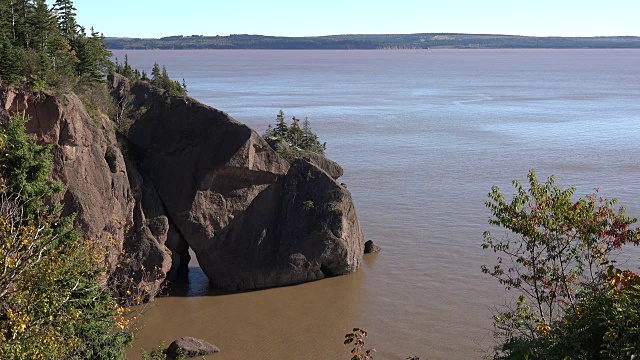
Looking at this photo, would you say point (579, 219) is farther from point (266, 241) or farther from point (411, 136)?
point (411, 136)

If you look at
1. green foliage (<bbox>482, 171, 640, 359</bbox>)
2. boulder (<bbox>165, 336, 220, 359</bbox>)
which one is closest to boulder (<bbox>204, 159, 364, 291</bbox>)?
boulder (<bbox>165, 336, 220, 359</bbox>)

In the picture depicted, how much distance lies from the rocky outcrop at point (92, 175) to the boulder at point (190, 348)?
4113 millimetres

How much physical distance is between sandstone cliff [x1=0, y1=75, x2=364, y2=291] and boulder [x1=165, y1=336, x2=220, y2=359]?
501cm

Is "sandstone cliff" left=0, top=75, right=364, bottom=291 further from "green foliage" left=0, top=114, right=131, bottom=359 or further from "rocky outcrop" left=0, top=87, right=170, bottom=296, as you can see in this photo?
"green foliage" left=0, top=114, right=131, bottom=359

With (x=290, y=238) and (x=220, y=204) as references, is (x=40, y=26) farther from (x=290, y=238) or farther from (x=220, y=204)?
A: (x=290, y=238)

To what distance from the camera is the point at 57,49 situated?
37750mm

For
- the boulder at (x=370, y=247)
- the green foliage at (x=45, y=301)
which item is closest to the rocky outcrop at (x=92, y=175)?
the green foliage at (x=45, y=301)

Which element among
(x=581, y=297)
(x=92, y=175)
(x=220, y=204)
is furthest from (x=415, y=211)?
(x=581, y=297)

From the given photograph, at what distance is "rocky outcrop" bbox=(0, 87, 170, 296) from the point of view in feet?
99.8

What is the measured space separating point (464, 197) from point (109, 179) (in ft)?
84.6

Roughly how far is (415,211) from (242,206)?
13635 millimetres

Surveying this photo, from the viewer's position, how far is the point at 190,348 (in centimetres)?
2914

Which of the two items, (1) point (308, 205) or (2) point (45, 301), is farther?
(1) point (308, 205)

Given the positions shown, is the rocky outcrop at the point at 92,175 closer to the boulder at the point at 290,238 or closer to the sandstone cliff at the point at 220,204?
the sandstone cliff at the point at 220,204
